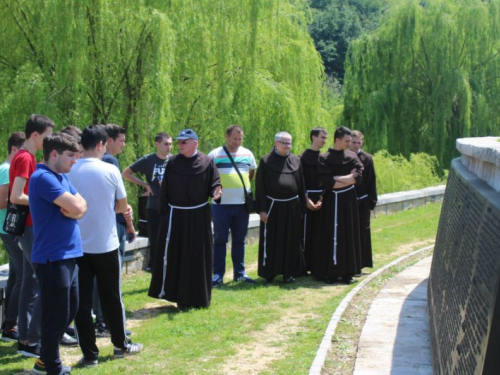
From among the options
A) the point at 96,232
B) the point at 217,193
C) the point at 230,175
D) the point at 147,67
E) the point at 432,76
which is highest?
the point at 432,76

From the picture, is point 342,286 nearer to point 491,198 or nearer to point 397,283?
point 397,283

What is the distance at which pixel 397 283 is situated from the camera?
33.1ft

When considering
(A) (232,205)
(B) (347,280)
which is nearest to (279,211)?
(A) (232,205)

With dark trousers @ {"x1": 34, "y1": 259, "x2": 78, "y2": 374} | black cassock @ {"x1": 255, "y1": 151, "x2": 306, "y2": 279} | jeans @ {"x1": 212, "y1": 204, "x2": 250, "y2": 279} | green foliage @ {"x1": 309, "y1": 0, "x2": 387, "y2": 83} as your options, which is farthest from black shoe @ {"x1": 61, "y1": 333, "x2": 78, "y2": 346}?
green foliage @ {"x1": 309, "y1": 0, "x2": 387, "y2": 83}

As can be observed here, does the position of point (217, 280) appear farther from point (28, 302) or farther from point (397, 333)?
point (28, 302)

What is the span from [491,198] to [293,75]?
14.5 metres

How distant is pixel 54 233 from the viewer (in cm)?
570

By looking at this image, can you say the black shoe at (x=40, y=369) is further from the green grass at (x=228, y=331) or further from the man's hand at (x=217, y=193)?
the man's hand at (x=217, y=193)

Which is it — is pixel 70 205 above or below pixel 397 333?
above

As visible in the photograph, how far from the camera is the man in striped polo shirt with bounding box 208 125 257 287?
9.86 m

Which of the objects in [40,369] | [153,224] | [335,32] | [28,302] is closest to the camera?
[40,369]

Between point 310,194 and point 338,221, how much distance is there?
641 millimetres

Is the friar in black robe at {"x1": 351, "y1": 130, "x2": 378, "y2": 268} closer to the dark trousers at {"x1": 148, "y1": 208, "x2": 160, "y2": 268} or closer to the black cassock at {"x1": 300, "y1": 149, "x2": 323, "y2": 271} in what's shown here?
the black cassock at {"x1": 300, "y1": 149, "x2": 323, "y2": 271}

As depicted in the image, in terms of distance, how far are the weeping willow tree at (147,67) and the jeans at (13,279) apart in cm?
769
